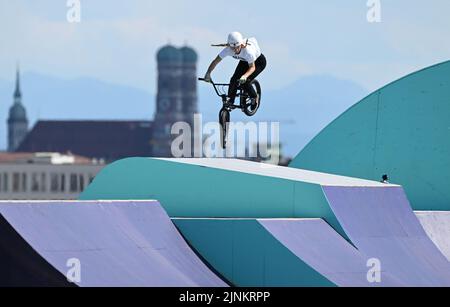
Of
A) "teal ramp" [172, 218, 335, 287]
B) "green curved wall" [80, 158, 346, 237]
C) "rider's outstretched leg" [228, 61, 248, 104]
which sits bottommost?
"teal ramp" [172, 218, 335, 287]

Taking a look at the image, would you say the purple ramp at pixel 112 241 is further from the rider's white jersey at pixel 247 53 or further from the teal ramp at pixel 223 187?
the rider's white jersey at pixel 247 53

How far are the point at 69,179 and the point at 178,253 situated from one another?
15274cm

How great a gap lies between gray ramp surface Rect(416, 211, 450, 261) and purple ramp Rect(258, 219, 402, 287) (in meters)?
5.52

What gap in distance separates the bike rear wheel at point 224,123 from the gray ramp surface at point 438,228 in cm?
807

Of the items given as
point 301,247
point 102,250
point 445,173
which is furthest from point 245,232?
point 445,173

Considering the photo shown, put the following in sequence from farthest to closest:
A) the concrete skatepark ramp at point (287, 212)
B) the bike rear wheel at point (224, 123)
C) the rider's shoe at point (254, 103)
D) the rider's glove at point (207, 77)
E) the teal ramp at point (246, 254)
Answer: the bike rear wheel at point (224, 123) < the rider's shoe at point (254, 103) < the concrete skatepark ramp at point (287, 212) < the rider's glove at point (207, 77) < the teal ramp at point (246, 254)

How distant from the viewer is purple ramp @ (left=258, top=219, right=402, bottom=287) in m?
47.6

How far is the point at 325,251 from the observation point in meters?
48.8

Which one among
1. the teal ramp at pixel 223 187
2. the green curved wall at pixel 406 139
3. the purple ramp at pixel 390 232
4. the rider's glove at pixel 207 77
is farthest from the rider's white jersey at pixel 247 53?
the green curved wall at pixel 406 139

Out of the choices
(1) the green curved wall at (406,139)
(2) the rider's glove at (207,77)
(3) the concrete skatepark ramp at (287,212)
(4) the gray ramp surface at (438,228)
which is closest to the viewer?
(2) the rider's glove at (207,77)

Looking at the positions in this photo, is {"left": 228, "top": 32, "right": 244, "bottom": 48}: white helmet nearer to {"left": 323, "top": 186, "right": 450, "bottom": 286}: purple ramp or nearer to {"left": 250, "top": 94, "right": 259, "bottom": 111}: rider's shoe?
{"left": 250, "top": 94, "right": 259, "bottom": 111}: rider's shoe

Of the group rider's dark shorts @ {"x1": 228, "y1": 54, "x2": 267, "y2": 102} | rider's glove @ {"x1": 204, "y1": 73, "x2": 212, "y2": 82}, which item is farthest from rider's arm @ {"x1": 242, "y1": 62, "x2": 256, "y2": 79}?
rider's glove @ {"x1": 204, "y1": 73, "x2": 212, "y2": 82}

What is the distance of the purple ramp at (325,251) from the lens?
47594 millimetres
